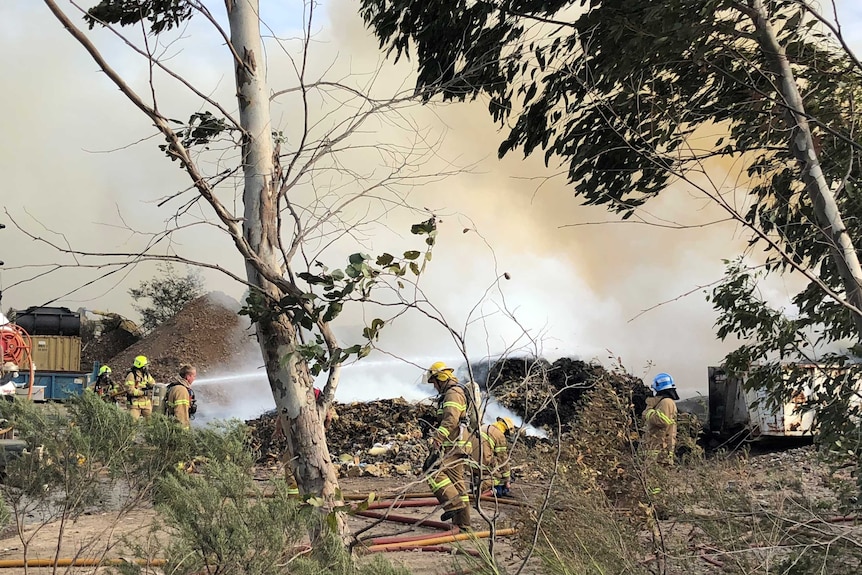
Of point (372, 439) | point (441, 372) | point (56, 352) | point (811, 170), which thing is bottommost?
point (372, 439)

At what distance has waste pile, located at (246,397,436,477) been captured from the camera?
12.9 m

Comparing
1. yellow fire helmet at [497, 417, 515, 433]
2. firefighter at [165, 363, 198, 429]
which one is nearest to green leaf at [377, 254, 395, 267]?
yellow fire helmet at [497, 417, 515, 433]

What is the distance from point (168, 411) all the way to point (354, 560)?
672 centimetres

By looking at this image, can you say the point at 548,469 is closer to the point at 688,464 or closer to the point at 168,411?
the point at 688,464

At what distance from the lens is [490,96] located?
617cm

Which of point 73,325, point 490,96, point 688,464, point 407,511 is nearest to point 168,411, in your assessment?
point 407,511

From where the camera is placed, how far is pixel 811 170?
436 cm

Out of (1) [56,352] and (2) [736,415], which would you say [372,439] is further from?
(1) [56,352]

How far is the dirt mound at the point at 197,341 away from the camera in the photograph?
30781 millimetres

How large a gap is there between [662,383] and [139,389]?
25.4 feet

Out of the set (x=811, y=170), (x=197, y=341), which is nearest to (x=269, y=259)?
(x=811, y=170)

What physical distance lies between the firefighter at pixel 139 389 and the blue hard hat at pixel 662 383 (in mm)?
7366

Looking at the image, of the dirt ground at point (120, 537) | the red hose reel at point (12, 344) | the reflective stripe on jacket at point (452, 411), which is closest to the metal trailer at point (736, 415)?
the dirt ground at point (120, 537)

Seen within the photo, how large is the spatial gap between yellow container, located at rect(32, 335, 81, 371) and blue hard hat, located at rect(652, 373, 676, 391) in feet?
50.2
